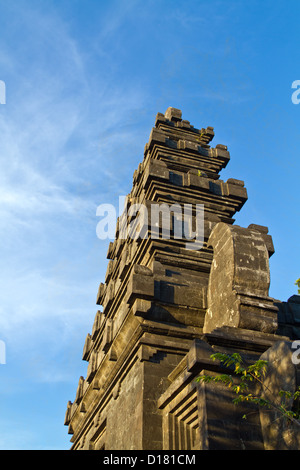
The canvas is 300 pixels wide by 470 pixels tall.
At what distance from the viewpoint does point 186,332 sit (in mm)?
10055

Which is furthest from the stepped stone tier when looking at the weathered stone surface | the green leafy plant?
the green leafy plant

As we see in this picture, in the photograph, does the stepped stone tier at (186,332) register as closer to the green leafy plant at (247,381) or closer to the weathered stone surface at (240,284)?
the weathered stone surface at (240,284)

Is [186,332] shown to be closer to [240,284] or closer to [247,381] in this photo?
[240,284]

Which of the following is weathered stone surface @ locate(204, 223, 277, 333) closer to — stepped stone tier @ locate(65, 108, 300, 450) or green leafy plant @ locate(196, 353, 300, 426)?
stepped stone tier @ locate(65, 108, 300, 450)

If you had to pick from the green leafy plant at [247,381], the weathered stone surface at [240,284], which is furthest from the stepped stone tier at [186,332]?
the green leafy plant at [247,381]

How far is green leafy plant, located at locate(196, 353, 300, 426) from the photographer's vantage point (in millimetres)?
6531

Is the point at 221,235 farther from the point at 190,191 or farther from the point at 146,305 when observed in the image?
the point at 190,191

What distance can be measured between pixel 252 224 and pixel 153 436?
23.3 ft

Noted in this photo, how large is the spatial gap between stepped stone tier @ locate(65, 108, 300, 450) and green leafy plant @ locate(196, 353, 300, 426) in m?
0.16

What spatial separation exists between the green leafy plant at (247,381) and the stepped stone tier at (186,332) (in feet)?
0.51

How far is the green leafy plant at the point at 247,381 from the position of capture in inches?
257

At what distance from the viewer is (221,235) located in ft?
35.2

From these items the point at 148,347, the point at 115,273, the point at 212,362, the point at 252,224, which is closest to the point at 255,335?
the point at 212,362

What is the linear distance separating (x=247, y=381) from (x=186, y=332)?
2.63 m
